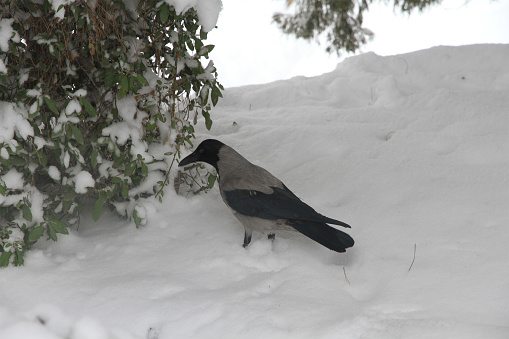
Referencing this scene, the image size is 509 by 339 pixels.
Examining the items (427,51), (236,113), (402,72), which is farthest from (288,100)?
(427,51)

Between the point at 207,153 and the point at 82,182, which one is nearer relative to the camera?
the point at 82,182

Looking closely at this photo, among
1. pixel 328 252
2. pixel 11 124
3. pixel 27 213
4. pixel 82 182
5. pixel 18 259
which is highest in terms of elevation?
pixel 11 124

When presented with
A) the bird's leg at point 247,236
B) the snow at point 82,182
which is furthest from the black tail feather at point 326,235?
the snow at point 82,182

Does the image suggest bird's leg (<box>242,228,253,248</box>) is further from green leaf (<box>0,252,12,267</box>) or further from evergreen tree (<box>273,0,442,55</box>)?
evergreen tree (<box>273,0,442,55</box>)

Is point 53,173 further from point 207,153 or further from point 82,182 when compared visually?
point 207,153

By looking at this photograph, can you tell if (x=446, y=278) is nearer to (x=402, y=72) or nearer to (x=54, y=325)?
(x=54, y=325)

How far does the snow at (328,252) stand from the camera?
7.20 ft

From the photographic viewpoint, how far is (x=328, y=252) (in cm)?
291

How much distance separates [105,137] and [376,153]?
2.07 m

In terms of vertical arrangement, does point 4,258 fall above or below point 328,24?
below

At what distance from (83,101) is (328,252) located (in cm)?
165

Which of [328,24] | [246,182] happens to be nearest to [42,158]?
[246,182]

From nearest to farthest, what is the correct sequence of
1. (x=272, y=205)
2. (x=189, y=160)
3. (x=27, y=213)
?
(x=27, y=213)
(x=272, y=205)
(x=189, y=160)

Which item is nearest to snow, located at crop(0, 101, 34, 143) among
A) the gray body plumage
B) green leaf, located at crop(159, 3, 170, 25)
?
green leaf, located at crop(159, 3, 170, 25)
